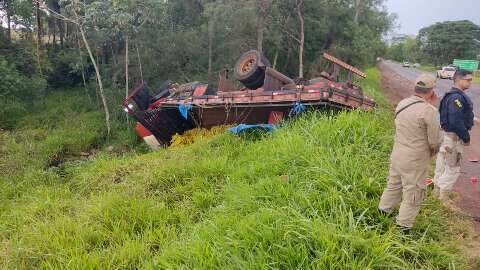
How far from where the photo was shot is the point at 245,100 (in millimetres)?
8289

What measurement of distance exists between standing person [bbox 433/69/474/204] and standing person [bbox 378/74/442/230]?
1088mm

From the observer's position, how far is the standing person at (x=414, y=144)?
3.34 m

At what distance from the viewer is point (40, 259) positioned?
4145 millimetres

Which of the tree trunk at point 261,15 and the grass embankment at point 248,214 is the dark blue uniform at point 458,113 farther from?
the tree trunk at point 261,15

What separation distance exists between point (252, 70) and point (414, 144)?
5754 mm

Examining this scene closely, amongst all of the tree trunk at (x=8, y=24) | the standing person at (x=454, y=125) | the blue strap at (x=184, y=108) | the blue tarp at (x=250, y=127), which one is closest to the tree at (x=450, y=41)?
the tree trunk at (x=8, y=24)

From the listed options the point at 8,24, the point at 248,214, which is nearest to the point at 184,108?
the point at 248,214

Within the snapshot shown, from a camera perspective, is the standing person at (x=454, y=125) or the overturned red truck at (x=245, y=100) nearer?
the standing person at (x=454, y=125)

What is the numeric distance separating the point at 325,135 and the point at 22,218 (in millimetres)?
4530

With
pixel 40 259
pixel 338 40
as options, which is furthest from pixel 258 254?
pixel 338 40

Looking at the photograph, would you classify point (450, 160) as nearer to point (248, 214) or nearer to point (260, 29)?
point (248, 214)

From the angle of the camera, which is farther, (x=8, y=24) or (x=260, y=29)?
(x=8, y=24)

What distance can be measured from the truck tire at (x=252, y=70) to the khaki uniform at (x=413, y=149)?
552 centimetres

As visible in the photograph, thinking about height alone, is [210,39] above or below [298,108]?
above
